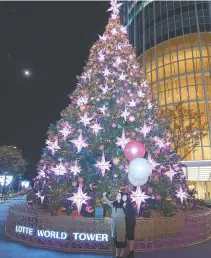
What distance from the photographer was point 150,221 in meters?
7.39

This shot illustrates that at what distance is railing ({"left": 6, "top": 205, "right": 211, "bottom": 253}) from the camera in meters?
7.20

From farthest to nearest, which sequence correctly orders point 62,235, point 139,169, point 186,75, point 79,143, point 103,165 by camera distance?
point 186,75, point 79,143, point 103,165, point 62,235, point 139,169

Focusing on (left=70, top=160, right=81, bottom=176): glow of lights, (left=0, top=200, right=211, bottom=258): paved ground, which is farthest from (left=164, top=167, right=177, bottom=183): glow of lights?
(left=70, top=160, right=81, bottom=176): glow of lights

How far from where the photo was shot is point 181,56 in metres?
34.2

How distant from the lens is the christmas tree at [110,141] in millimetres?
8578

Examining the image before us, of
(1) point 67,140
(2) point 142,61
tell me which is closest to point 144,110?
(1) point 67,140

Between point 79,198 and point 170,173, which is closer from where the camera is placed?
point 79,198

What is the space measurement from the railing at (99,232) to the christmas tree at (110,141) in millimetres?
728

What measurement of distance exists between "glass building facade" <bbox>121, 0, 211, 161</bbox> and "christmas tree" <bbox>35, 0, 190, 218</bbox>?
21.3 m

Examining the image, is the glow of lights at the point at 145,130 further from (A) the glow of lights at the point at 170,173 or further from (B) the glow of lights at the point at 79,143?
(B) the glow of lights at the point at 79,143

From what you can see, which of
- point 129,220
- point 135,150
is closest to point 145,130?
point 135,150

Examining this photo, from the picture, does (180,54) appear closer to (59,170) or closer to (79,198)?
(59,170)

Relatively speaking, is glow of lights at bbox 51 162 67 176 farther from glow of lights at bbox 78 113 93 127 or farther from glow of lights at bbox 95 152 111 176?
glow of lights at bbox 78 113 93 127

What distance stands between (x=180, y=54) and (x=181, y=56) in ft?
1.16
